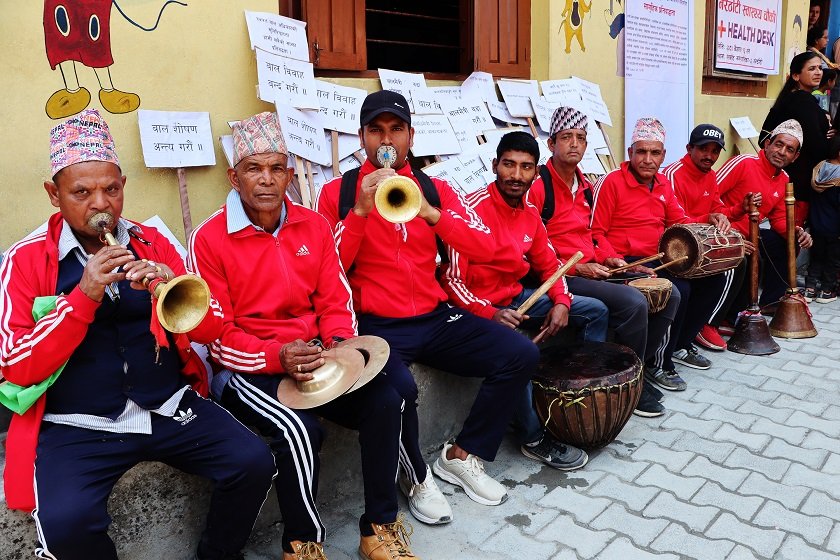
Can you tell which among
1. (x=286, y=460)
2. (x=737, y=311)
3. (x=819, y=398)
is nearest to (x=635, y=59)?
(x=737, y=311)

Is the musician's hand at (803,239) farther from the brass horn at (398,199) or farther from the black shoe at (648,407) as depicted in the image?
the brass horn at (398,199)

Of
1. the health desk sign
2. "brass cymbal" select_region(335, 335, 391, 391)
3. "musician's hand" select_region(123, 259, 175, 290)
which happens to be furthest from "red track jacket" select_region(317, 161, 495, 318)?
the health desk sign

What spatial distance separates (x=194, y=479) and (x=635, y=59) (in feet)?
19.2

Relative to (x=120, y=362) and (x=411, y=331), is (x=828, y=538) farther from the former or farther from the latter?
(x=120, y=362)

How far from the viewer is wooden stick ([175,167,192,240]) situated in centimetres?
362

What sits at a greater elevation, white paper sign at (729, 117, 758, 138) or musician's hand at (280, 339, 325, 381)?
white paper sign at (729, 117, 758, 138)

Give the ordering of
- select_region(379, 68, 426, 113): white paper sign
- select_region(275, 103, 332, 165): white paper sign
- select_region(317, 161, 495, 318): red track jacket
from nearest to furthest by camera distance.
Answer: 1. select_region(317, 161, 495, 318): red track jacket
2. select_region(275, 103, 332, 165): white paper sign
3. select_region(379, 68, 426, 113): white paper sign

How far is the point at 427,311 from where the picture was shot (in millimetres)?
3209

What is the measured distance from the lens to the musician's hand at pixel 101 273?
6.59 feet

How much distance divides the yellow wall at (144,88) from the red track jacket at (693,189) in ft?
→ 10.4

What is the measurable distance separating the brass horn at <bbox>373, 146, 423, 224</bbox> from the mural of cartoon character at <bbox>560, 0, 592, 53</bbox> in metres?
3.91

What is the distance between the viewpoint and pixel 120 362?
7.37 feet

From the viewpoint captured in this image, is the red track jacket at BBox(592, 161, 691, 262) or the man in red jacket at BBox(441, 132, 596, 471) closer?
the man in red jacket at BBox(441, 132, 596, 471)

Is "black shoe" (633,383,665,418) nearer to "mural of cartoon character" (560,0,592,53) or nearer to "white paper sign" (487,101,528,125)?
"white paper sign" (487,101,528,125)
